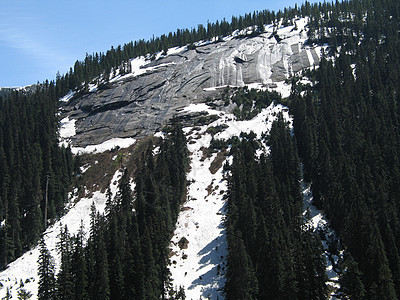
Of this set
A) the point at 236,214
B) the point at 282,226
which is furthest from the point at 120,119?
the point at 282,226

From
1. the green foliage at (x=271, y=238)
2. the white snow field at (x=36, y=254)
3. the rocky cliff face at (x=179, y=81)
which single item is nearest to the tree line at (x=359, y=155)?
the green foliage at (x=271, y=238)

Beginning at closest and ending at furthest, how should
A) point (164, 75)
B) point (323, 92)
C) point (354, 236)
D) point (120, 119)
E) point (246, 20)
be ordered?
point (354, 236), point (323, 92), point (120, 119), point (164, 75), point (246, 20)

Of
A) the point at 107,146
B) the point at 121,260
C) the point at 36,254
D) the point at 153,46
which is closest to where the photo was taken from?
the point at 121,260

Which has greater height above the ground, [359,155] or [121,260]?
[359,155]

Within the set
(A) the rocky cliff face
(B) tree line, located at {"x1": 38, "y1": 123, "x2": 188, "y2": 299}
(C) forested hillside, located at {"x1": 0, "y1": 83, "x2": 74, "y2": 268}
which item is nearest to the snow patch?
(A) the rocky cliff face

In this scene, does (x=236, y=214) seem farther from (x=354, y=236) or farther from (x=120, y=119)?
(x=120, y=119)

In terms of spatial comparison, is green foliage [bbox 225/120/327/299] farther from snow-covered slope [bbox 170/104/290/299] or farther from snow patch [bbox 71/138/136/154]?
snow patch [bbox 71/138/136/154]

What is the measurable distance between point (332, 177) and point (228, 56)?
96492mm

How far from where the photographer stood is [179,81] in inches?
5605

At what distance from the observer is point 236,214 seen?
61.7 m

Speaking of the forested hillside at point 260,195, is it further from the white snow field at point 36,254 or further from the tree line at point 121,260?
the white snow field at point 36,254

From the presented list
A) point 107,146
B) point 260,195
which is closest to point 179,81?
point 107,146

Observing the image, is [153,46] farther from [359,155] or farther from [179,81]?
[359,155]

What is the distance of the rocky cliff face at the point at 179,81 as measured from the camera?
124938 millimetres
